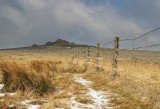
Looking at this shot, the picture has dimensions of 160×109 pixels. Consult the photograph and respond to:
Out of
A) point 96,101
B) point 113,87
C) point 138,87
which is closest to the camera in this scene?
point 96,101

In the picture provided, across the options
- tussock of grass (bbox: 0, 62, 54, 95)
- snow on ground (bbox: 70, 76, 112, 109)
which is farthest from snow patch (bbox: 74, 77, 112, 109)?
tussock of grass (bbox: 0, 62, 54, 95)

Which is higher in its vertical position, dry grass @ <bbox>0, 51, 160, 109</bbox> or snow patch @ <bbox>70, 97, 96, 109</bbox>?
dry grass @ <bbox>0, 51, 160, 109</bbox>

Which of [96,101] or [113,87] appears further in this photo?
[113,87]

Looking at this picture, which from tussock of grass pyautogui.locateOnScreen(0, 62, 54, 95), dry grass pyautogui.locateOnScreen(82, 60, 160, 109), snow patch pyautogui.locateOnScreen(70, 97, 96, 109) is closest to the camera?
snow patch pyautogui.locateOnScreen(70, 97, 96, 109)

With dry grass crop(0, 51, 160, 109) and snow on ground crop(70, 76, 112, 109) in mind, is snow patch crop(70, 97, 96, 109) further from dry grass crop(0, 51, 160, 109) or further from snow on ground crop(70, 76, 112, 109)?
dry grass crop(0, 51, 160, 109)

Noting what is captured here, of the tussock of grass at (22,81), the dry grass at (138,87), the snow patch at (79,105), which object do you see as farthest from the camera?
the tussock of grass at (22,81)

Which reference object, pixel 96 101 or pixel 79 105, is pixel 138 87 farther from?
pixel 79 105

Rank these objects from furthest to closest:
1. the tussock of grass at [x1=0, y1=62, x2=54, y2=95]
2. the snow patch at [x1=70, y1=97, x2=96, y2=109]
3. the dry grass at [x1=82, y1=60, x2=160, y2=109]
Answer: the tussock of grass at [x1=0, y1=62, x2=54, y2=95] → the dry grass at [x1=82, y1=60, x2=160, y2=109] → the snow patch at [x1=70, y1=97, x2=96, y2=109]

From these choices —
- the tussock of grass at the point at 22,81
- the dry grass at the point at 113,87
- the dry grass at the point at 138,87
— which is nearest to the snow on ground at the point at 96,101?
the dry grass at the point at 113,87

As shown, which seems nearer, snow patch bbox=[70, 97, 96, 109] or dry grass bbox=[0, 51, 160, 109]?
snow patch bbox=[70, 97, 96, 109]

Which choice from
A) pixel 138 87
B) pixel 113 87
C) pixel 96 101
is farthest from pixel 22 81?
pixel 138 87

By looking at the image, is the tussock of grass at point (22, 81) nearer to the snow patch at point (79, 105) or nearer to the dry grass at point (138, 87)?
the snow patch at point (79, 105)

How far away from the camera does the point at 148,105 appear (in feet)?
27.5

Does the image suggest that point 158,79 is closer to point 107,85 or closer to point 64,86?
point 107,85
